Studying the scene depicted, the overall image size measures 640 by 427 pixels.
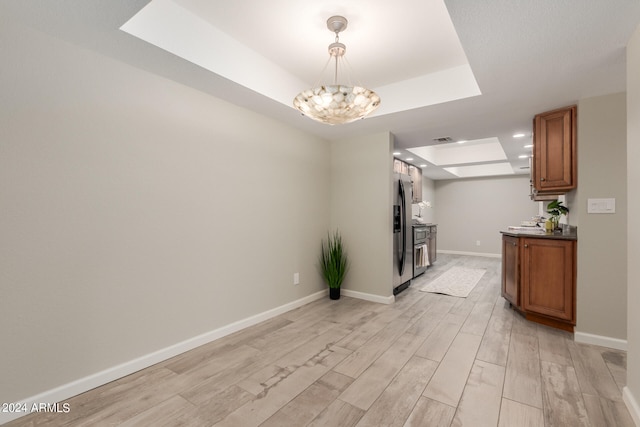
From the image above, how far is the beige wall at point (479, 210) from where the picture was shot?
7148mm

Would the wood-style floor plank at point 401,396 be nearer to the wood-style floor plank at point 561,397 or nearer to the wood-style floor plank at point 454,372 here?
the wood-style floor plank at point 454,372

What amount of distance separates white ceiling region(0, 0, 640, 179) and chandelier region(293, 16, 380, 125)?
99mm

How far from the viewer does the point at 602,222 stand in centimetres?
245

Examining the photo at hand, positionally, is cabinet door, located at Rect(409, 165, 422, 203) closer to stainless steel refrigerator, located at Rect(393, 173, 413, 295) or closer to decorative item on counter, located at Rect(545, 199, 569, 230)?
stainless steel refrigerator, located at Rect(393, 173, 413, 295)

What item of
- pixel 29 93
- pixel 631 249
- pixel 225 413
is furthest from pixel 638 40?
pixel 29 93

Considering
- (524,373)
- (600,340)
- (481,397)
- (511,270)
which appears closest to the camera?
(481,397)

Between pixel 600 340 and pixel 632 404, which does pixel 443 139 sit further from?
pixel 632 404

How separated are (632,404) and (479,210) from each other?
667cm

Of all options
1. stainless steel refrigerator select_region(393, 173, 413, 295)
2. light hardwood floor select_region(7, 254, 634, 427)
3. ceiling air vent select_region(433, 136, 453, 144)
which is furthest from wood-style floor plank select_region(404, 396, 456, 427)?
ceiling air vent select_region(433, 136, 453, 144)

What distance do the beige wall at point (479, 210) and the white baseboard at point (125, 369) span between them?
660 centimetres

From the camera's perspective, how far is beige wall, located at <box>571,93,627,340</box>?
2.39m

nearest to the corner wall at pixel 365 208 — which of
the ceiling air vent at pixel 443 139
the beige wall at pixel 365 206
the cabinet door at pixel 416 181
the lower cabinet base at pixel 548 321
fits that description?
the beige wall at pixel 365 206

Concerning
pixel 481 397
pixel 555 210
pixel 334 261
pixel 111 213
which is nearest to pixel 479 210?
pixel 555 210

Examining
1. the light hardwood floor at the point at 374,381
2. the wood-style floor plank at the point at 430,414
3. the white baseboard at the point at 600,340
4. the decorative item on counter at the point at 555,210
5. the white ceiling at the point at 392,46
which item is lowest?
the light hardwood floor at the point at 374,381
